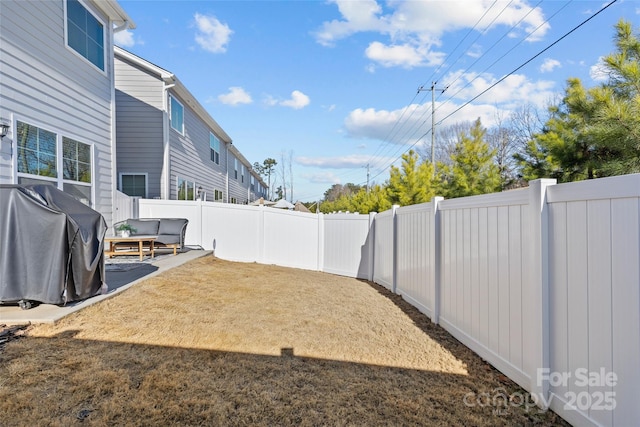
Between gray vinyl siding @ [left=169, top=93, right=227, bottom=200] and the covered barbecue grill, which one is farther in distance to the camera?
gray vinyl siding @ [left=169, top=93, right=227, bottom=200]

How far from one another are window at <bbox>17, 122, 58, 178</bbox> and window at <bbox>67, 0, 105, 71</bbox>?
205 cm

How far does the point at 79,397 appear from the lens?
7.71 feet

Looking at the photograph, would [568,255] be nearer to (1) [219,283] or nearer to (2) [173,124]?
(1) [219,283]

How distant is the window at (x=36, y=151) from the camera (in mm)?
5641

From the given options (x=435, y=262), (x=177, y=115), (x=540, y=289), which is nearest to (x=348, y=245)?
(x=435, y=262)

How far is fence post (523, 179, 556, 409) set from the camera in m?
2.35

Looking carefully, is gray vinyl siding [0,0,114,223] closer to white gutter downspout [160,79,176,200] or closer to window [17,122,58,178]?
window [17,122,58,178]

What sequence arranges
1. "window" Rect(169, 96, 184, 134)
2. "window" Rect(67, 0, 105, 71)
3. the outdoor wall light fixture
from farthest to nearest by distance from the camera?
"window" Rect(169, 96, 184, 134) → "window" Rect(67, 0, 105, 71) → the outdoor wall light fixture

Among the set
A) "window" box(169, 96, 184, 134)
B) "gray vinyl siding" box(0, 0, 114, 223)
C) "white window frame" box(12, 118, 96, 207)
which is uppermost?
"window" box(169, 96, 184, 134)

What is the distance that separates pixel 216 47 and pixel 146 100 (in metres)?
3.30

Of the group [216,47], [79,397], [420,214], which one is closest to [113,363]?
[79,397]

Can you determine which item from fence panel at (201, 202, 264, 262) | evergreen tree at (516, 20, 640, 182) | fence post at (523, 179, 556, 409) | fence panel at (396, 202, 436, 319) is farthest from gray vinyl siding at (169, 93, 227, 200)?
fence post at (523, 179, 556, 409)

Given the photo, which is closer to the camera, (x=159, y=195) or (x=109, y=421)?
(x=109, y=421)

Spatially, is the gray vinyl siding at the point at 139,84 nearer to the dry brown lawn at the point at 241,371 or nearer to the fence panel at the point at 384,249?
the fence panel at the point at 384,249
